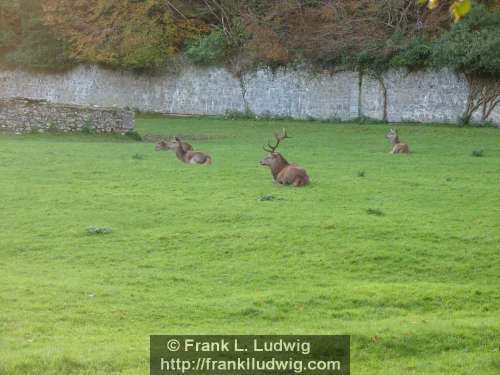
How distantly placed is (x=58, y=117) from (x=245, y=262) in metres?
19.9

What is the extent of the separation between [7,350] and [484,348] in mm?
4471

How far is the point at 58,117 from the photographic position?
98.1 feet

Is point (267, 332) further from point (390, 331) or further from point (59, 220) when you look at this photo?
point (59, 220)

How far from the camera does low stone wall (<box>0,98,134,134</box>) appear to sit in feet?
96.6

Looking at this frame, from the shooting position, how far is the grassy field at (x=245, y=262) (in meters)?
8.18

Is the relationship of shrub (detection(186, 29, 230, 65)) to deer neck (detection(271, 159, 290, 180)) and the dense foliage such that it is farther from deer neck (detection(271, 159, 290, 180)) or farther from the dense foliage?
deer neck (detection(271, 159, 290, 180))

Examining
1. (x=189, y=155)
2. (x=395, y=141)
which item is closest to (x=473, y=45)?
(x=395, y=141)

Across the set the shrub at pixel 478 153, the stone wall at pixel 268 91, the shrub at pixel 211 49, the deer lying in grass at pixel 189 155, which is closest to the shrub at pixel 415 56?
the stone wall at pixel 268 91

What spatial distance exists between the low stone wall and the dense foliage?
1202 centimetres

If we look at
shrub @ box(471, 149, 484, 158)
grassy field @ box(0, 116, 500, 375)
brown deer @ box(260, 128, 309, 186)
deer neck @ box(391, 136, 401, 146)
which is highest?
deer neck @ box(391, 136, 401, 146)

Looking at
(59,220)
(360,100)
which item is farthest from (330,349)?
(360,100)

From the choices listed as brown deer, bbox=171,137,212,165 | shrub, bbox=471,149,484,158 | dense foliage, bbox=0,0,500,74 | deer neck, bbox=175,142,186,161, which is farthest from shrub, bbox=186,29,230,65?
deer neck, bbox=175,142,186,161

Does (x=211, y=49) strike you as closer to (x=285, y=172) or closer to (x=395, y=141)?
(x=395, y=141)

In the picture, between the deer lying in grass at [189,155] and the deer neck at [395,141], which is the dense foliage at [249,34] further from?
the deer lying in grass at [189,155]
